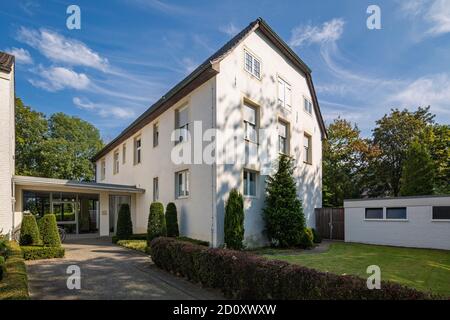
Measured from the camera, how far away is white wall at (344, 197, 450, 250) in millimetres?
13930

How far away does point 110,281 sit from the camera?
7.12 meters

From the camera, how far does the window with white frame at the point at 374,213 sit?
52.4 ft

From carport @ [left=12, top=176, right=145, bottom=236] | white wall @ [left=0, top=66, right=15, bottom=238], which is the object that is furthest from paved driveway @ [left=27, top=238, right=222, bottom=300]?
carport @ [left=12, top=176, right=145, bottom=236]

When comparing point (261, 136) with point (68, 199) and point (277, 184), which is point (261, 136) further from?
point (68, 199)

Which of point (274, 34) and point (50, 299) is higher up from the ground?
point (274, 34)

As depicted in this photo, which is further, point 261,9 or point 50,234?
point 261,9

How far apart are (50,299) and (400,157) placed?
31428 millimetres

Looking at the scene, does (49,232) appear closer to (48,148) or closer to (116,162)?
(116,162)

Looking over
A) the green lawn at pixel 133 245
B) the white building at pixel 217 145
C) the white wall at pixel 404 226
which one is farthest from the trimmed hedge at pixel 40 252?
the white wall at pixel 404 226

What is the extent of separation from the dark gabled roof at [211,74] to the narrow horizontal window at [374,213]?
716cm

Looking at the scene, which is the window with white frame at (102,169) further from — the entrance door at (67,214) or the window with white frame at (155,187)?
the window with white frame at (155,187)

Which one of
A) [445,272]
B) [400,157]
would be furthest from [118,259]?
[400,157]

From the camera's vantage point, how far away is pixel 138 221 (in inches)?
709

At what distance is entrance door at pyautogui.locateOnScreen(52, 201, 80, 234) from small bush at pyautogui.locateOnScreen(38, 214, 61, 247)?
22.0 ft
